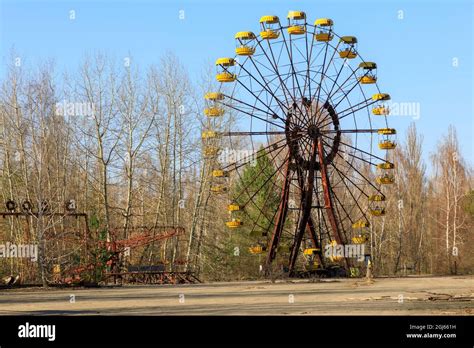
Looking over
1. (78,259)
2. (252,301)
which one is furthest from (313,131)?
(252,301)

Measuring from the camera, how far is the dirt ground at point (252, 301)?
19.4 meters

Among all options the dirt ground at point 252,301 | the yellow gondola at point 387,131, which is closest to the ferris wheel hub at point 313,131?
the yellow gondola at point 387,131

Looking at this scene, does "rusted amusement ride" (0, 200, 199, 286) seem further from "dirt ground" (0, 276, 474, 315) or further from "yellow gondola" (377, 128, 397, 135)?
"yellow gondola" (377, 128, 397, 135)

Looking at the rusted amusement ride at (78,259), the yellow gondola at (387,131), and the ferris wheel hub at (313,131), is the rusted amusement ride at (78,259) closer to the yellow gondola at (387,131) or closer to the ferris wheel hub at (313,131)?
the ferris wheel hub at (313,131)

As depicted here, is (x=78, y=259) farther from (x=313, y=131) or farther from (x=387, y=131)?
(x=387, y=131)

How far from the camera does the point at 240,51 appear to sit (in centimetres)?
3828

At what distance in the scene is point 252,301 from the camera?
22734mm

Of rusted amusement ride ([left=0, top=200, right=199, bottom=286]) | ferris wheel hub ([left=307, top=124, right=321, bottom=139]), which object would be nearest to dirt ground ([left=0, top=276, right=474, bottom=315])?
rusted amusement ride ([left=0, top=200, right=199, bottom=286])

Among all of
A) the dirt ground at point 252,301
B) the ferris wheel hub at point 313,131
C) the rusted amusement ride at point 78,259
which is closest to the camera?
the dirt ground at point 252,301

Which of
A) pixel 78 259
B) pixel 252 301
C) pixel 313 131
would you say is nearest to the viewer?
pixel 252 301

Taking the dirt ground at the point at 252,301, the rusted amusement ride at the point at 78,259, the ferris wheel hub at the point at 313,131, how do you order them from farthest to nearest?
the ferris wheel hub at the point at 313,131, the rusted amusement ride at the point at 78,259, the dirt ground at the point at 252,301

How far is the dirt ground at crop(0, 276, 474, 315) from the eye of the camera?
19422mm
